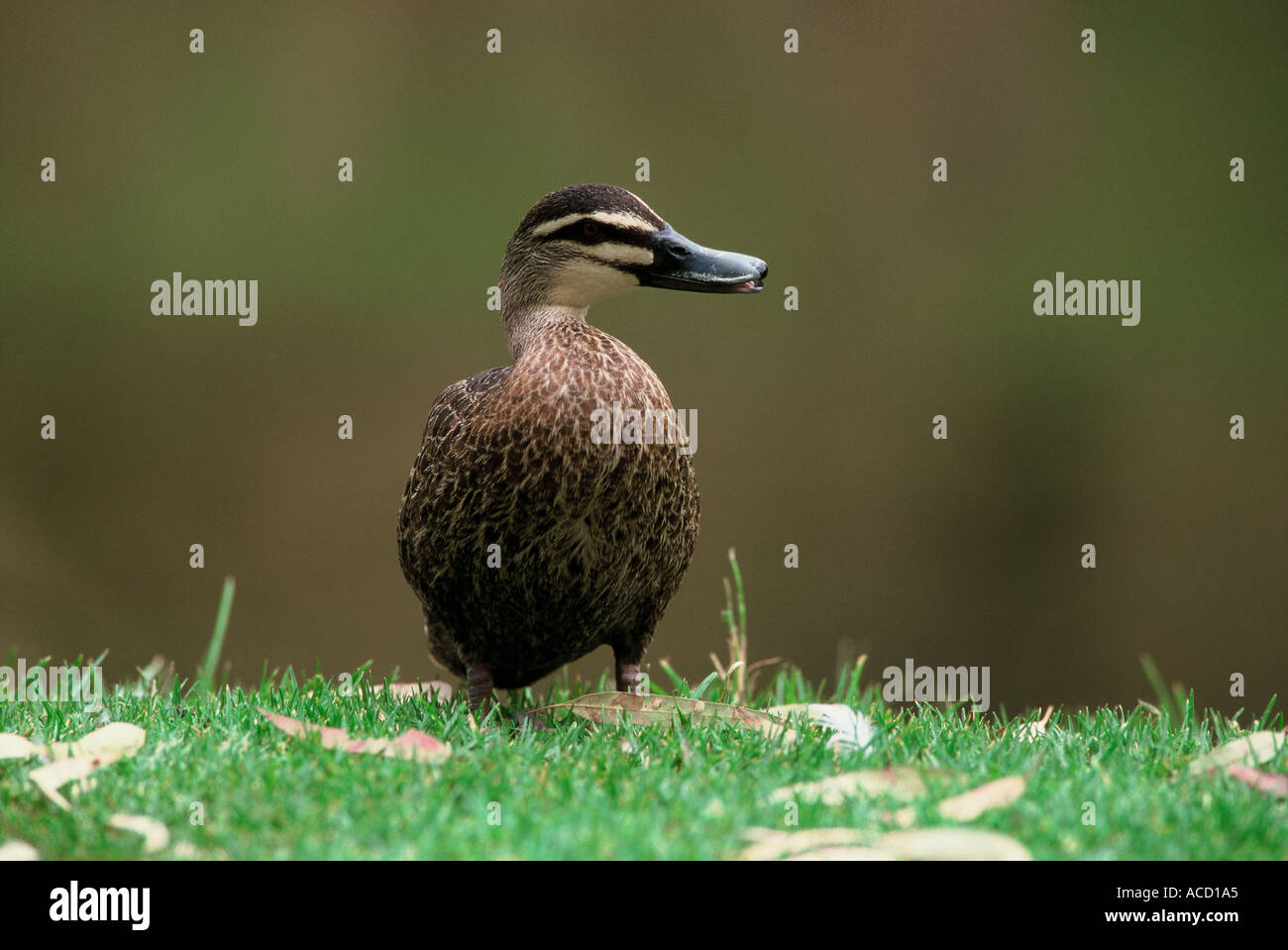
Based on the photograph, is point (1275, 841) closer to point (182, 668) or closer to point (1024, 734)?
point (1024, 734)

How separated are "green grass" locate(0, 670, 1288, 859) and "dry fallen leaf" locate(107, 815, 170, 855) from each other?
25mm

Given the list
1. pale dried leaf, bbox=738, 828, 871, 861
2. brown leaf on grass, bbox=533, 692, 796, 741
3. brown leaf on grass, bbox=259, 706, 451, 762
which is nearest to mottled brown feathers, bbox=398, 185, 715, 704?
brown leaf on grass, bbox=533, 692, 796, 741

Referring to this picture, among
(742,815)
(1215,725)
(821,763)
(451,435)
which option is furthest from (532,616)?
(1215,725)

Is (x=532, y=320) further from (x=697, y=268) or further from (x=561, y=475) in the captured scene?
(x=561, y=475)

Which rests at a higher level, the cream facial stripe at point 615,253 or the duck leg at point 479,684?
the cream facial stripe at point 615,253

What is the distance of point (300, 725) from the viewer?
10.1 feet

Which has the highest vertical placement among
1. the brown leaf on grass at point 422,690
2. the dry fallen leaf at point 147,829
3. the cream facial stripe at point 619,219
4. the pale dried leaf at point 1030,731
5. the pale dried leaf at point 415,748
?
the cream facial stripe at point 619,219

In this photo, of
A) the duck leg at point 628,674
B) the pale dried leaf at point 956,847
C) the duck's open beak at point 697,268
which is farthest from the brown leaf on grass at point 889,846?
the duck's open beak at point 697,268

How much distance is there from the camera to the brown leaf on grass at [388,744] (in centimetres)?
285

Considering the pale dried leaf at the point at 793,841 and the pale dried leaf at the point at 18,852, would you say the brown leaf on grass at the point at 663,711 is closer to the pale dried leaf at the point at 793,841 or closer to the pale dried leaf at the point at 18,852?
the pale dried leaf at the point at 793,841

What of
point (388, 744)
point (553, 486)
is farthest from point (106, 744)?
point (553, 486)

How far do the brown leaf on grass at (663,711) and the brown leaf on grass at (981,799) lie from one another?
0.83m

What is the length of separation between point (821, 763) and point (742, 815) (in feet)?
1.60

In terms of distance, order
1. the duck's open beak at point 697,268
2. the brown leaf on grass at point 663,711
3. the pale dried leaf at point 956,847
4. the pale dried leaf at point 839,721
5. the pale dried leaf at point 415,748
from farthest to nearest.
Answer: the duck's open beak at point 697,268, the brown leaf on grass at point 663,711, the pale dried leaf at point 839,721, the pale dried leaf at point 415,748, the pale dried leaf at point 956,847
